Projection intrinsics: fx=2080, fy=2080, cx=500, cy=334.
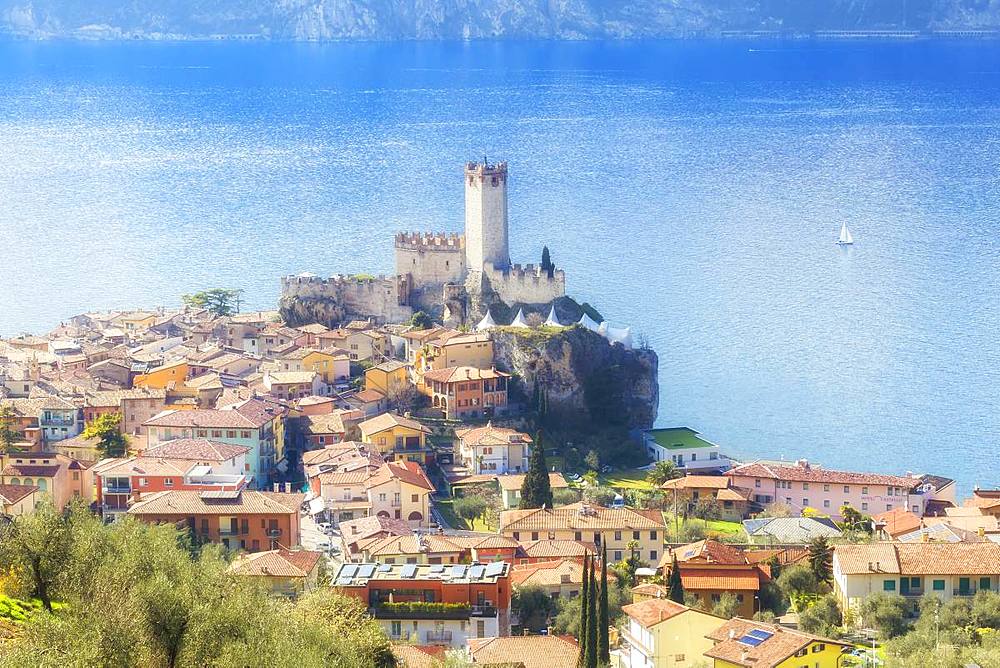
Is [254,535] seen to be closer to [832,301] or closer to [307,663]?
[307,663]

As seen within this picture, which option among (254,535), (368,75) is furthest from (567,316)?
(368,75)

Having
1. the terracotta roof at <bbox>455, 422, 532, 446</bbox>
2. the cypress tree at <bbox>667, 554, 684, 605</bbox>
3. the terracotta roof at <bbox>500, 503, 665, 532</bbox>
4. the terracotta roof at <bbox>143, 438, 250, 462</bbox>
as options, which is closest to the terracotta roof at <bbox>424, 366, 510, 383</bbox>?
the terracotta roof at <bbox>455, 422, 532, 446</bbox>

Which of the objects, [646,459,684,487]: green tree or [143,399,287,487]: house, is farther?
[646,459,684,487]: green tree

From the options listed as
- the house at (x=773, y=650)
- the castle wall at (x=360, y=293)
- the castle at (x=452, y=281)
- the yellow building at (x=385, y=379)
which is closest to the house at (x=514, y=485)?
the yellow building at (x=385, y=379)

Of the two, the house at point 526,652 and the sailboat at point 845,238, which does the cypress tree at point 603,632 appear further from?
the sailboat at point 845,238

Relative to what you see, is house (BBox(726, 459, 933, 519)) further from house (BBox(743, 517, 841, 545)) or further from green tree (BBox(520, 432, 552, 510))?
green tree (BBox(520, 432, 552, 510))

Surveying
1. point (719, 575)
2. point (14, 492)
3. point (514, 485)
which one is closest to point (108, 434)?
point (14, 492)

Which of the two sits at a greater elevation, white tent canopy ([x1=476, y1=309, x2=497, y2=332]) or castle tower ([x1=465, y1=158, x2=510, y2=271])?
castle tower ([x1=465, y1=158, x2=510, y2=271])
